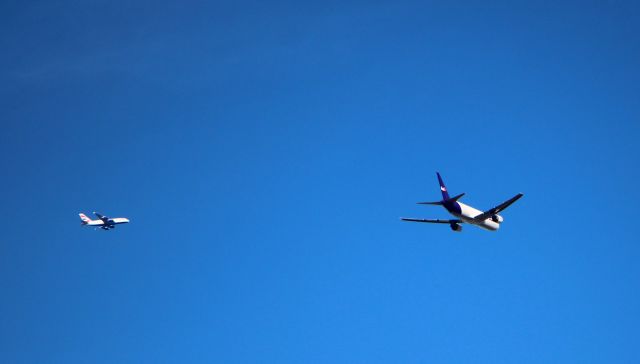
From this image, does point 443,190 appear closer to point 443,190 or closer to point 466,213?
point 443,190

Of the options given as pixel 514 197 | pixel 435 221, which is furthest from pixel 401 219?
pixel 514 197

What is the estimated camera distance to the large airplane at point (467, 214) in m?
103

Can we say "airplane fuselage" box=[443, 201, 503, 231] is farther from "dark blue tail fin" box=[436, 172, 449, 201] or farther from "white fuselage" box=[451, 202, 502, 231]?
"dark blue tail fin" box=[436, 172, 449, 201]

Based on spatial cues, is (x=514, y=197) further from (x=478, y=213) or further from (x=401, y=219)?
(x=401, y=219)

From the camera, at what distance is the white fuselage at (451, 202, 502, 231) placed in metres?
106

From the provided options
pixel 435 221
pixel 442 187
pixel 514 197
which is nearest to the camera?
pixel 514 197

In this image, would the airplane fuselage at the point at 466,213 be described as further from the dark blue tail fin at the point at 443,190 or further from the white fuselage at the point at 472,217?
the dark blue tail fin at the point at 443,190

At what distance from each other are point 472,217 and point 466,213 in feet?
4.80

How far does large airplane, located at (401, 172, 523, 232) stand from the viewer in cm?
10274

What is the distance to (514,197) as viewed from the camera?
3853 inches

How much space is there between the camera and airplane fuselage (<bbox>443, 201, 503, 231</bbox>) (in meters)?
105

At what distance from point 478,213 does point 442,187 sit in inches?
313

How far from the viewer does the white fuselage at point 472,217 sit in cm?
10581

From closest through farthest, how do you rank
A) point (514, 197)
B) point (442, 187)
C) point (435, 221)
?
point (514, 197)
point (442, 187)
point (435, 221)
